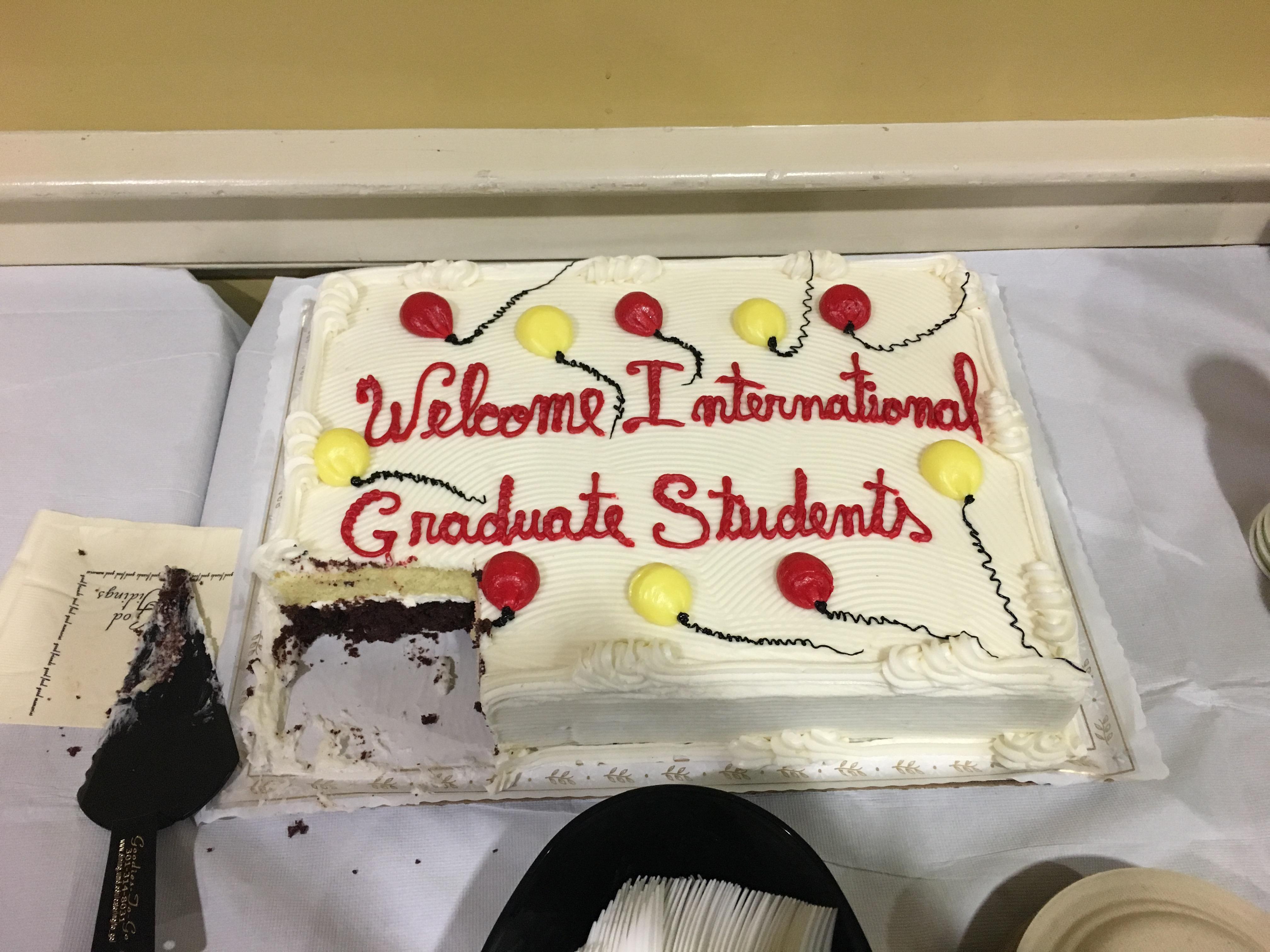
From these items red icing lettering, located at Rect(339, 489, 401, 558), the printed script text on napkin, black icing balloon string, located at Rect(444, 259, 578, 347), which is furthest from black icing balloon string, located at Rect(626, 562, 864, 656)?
the printed script text on napkin

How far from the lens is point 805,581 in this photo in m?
1.76

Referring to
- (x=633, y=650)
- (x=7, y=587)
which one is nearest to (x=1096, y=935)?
(x=633, y=650)

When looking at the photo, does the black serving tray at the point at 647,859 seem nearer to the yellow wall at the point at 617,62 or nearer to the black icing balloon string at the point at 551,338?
the black icing balloon string at the point at 551,338

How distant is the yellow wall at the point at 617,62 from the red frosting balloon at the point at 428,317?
2.16ft

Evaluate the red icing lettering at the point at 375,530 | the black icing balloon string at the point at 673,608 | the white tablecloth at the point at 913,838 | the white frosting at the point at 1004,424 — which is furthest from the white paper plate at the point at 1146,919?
the red icing lettering at the point at 375,530

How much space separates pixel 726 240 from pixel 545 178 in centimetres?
71

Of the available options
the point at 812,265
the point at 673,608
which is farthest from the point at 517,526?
the point at 812,265

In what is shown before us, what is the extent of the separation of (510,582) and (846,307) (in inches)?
46.9

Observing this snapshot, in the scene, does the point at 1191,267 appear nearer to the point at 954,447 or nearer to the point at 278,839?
the point at 954,447

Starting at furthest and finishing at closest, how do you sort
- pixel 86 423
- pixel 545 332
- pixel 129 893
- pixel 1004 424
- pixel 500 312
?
pixel 86 423 → pixel 500 312 → pixel 545 332 → pixel 1004 424 → pixel 129 893

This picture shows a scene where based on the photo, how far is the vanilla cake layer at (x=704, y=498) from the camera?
68.7 inches

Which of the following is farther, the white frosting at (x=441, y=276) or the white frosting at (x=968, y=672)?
the white frosting at (x=441, y=276)

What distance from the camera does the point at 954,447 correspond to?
195cm

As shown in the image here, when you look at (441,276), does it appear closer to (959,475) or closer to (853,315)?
(853,315)
